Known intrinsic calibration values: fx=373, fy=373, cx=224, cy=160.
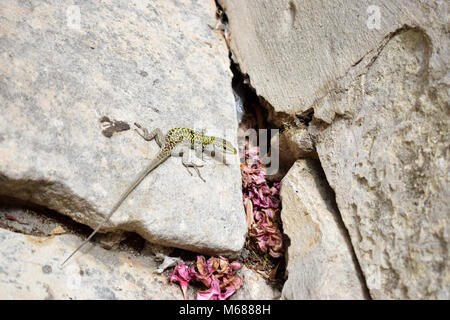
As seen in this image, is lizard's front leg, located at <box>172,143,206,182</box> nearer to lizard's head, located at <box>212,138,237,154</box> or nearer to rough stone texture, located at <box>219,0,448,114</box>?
lizard's head, located at <box>212,138,237,154</box>

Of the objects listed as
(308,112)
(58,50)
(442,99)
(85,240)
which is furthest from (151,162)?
(442,99)

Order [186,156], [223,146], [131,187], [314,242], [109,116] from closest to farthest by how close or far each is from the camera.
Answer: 1. [131,187]
2. [314,242]
3. [109,116]
4. [186,156]
5. [223,146]

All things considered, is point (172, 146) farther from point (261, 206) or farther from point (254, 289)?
point (254, 289)

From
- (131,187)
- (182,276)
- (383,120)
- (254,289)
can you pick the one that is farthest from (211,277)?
(383,120)

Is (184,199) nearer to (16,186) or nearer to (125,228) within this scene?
(125,228)

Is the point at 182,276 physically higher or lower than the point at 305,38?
lower

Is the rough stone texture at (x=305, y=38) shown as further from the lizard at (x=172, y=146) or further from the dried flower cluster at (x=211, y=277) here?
the dried flower cluster at (x=211, y=277)
